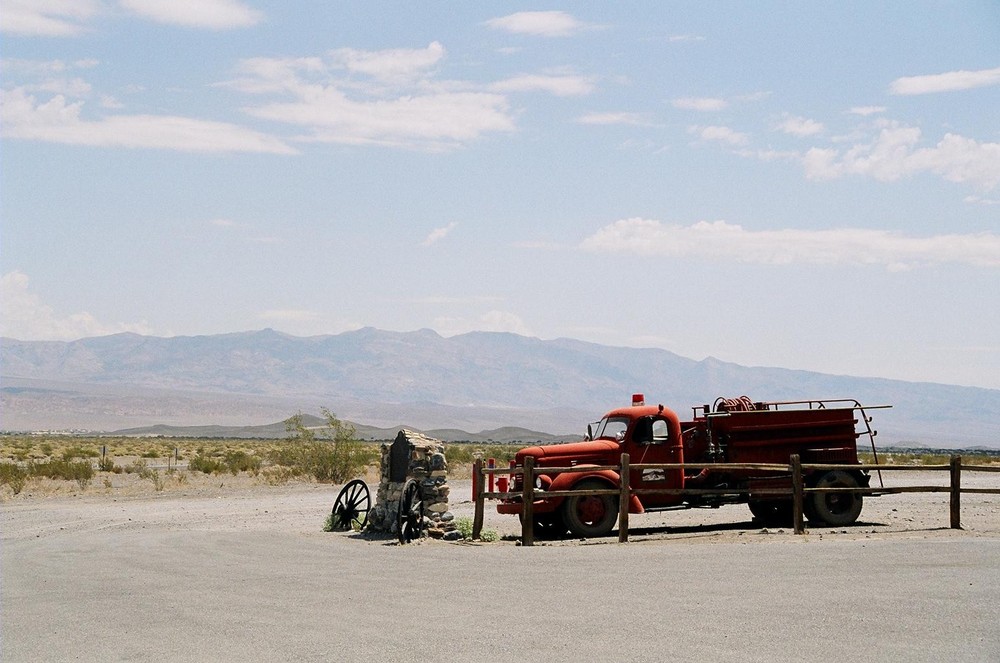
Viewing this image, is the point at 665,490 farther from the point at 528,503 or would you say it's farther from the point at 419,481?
the point at 419,481

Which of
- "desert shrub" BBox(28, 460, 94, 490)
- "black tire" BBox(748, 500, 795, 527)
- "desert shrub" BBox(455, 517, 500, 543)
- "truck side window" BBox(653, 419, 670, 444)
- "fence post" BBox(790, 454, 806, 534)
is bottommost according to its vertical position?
"desert shrub" BBox(28, 460, 94, 490)

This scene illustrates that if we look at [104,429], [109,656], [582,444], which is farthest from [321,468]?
[104,429]

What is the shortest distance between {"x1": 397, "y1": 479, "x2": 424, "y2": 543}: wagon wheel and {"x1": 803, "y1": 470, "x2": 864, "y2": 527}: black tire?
7.42 m

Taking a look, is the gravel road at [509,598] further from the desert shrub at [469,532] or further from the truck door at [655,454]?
the desert shrub at [469,532]

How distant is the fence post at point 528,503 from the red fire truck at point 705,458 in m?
1.11

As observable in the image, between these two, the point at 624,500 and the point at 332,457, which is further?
the point at 332,457

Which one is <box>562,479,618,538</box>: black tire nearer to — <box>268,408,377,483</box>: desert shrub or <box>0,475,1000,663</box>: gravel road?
<box>0,475,1000,663</box>: gravel road

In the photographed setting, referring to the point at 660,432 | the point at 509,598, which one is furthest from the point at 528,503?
the point at 509,598

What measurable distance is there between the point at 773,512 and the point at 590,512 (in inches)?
174

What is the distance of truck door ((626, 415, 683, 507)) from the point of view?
→ 69.6ft

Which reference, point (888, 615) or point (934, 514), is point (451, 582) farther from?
point (934, 514)

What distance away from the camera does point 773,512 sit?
74.4 feet

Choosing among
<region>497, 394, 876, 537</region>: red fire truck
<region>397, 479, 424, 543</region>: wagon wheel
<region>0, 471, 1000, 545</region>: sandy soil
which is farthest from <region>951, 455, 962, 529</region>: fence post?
<region>397, 479, 424, 543</region>: wagon wheel

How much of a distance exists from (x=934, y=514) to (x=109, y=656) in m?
19.4
